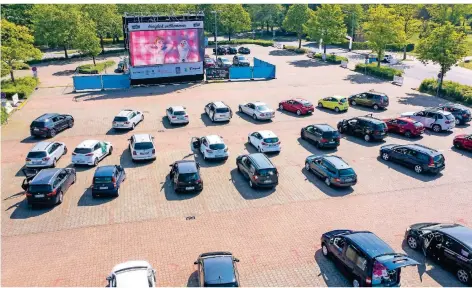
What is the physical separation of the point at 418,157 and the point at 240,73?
27929 millimetres

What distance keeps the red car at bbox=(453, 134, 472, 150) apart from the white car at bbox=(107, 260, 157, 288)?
22176mm

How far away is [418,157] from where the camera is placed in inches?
914

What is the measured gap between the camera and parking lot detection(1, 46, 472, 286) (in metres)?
15.1

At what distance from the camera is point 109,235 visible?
17359 millimetres

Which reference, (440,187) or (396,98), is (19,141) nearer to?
(440,187)

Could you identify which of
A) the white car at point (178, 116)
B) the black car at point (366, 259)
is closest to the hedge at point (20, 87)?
the white car at point (178, 116)

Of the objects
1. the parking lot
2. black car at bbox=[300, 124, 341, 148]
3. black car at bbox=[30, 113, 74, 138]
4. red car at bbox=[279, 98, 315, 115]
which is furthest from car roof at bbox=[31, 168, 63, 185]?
red car at bbox=[279, 98, 315, 115]

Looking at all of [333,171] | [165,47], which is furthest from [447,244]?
[165,47]

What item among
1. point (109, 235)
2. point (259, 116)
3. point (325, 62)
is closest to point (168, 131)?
point (259, 116)

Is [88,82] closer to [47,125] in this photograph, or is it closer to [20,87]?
[20,87]

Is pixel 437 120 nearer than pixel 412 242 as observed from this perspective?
No

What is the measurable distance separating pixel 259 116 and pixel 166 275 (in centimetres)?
1971

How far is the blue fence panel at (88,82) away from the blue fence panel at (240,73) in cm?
1453

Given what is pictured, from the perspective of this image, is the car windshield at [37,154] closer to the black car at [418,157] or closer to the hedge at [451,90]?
the black car at [418,157]
